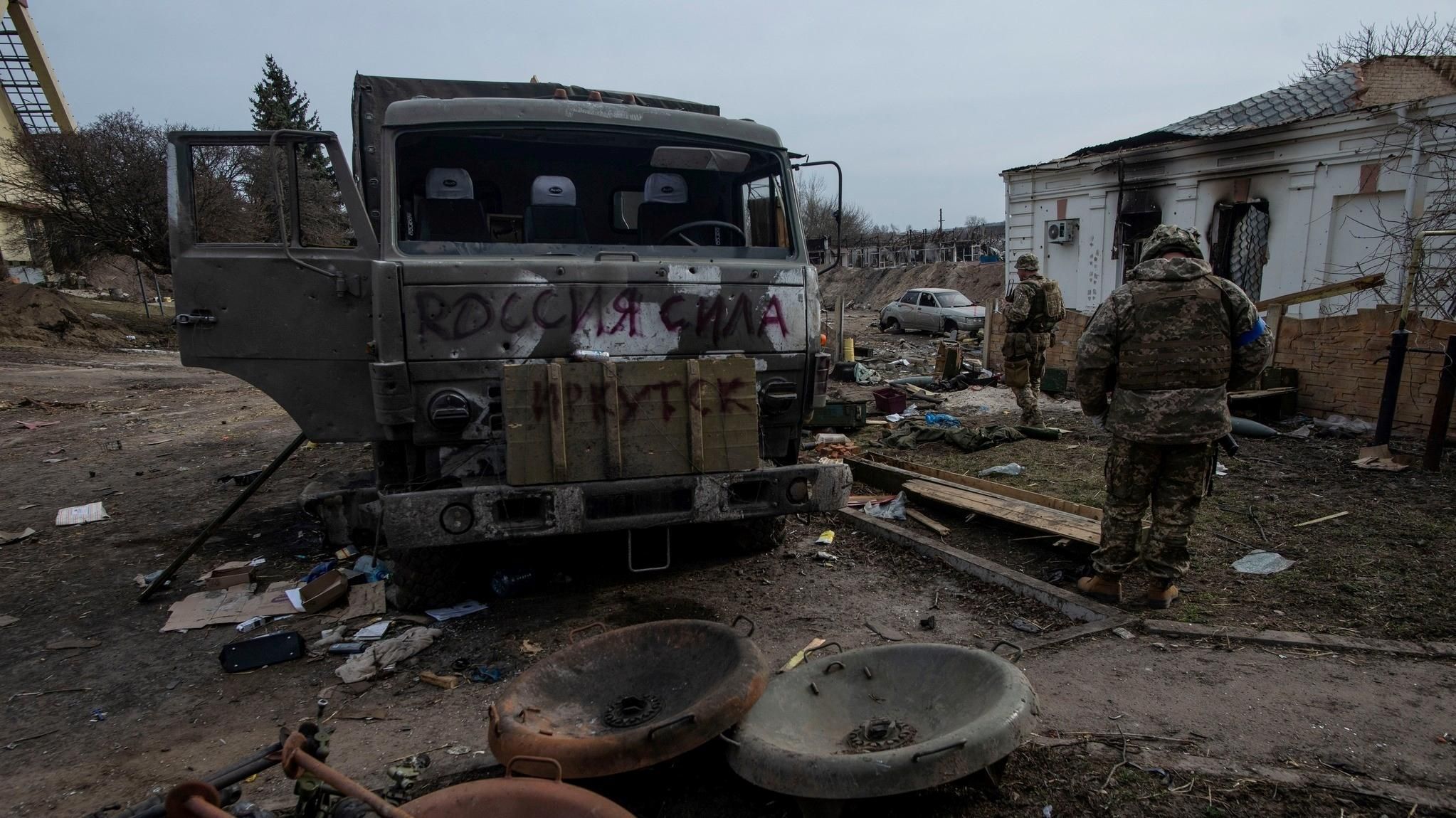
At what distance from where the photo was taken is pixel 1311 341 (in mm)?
8180

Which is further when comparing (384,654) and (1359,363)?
(1359,363)

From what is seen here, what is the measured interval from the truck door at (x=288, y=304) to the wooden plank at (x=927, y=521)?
341 cm

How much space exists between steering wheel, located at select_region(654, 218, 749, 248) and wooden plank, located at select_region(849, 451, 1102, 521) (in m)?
2.37

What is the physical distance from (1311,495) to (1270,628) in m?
2.76

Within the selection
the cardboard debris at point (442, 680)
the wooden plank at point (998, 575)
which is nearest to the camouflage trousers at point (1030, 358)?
the wooden plank at point (998, 575)

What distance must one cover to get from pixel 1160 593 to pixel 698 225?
308 cm

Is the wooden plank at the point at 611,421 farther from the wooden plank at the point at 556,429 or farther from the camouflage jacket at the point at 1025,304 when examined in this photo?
the camouflage jacket at the point at 1025,304

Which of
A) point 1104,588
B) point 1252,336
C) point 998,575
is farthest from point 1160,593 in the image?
point 1252,336

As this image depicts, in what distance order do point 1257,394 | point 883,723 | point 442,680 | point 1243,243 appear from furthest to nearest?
1. point 1243,243
2. point 1257,394
3. point 442,680
4. point 883,723

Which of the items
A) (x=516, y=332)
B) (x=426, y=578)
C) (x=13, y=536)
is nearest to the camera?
(x=516, y=332)

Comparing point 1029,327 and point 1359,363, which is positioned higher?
point 1029,327

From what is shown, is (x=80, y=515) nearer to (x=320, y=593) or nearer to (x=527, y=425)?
(x=320, y=593)

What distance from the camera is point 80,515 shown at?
6020mm

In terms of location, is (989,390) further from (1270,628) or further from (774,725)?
(774,725)
